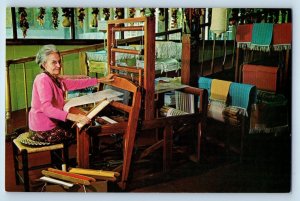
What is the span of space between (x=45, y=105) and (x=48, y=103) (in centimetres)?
2

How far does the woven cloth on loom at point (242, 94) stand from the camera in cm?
261

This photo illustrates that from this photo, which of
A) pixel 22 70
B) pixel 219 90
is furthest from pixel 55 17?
pixel 219 90

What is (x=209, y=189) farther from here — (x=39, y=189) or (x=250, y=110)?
(x=39, y=189)

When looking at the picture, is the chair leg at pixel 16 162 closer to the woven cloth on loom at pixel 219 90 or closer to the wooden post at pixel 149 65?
the wooden post at pixel 149 65

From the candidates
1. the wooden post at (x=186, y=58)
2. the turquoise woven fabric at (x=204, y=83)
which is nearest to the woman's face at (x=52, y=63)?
the wooden post at (x=186, y=58)

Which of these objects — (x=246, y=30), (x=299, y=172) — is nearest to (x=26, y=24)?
(x=246, y=30)

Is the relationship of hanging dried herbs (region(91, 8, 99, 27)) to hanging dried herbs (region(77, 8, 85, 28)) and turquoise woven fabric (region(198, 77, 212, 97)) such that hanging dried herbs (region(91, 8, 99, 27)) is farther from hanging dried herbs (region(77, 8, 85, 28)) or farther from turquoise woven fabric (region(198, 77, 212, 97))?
turquoise woven fabric (region(198, 77, 212, 97))

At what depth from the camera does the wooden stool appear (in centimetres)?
232

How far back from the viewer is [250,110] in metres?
2.64

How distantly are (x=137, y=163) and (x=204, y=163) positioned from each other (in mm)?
501

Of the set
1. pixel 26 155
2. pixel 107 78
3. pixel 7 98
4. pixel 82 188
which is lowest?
pixel 82 188

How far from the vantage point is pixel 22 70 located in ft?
7.99

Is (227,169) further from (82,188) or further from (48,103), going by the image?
(48,103)

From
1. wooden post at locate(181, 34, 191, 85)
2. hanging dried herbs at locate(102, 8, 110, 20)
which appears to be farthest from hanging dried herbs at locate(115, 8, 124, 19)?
wooden post at locate(181, 34, 191, 85)
